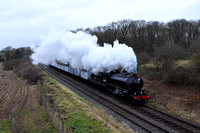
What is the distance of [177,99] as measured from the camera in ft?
55.7

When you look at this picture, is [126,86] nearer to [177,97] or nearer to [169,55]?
[177,97]

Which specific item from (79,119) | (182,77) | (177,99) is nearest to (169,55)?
(182,77)

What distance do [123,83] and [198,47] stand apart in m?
8.88

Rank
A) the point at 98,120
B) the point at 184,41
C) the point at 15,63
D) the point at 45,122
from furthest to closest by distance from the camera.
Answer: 1. the point at 15,63
2. the point at 184,41
3. the point at 45,122
4. the point at 98,120

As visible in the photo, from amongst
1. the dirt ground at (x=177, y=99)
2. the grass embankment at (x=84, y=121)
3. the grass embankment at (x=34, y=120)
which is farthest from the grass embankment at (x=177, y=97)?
the grass embankment at (x=34, y=120)

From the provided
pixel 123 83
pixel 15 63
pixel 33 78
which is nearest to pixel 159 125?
pixel 123 83

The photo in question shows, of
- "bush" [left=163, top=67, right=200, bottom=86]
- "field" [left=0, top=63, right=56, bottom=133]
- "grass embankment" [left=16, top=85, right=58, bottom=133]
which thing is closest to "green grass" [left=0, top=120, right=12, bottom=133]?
"field" [left=0, top=63, right=56, bottom=133]

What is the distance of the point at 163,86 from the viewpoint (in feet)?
66.6

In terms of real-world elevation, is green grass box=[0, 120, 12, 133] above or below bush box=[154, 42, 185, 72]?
below

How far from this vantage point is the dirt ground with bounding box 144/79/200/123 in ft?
47.9

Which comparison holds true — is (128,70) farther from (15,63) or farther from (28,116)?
(15,63)

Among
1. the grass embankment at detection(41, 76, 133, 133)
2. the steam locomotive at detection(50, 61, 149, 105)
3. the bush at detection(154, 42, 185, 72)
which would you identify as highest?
the bush at detection(154, 42, 185, 72)

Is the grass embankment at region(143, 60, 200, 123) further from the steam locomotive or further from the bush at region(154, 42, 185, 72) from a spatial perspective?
the steam locomotive

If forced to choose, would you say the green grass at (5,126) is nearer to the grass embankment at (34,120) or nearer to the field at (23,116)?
the field at (23,116)
